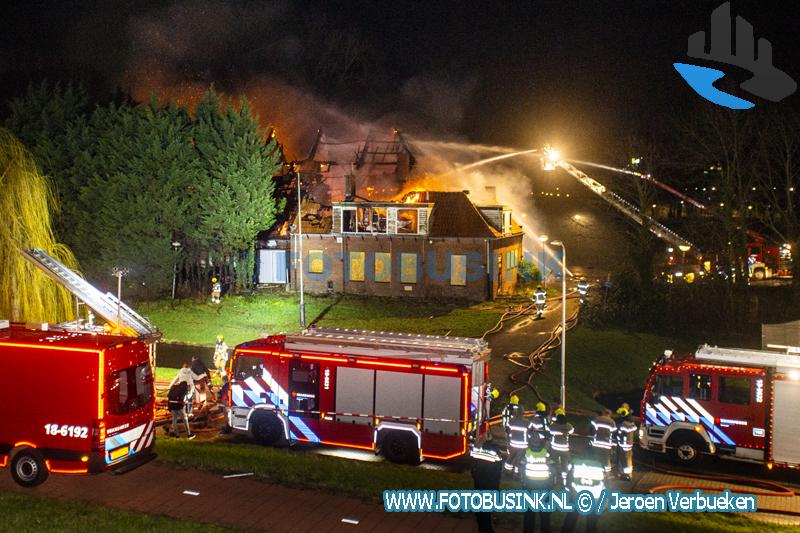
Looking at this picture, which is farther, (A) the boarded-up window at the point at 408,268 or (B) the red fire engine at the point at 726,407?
(A) the boarded-up window at the point at 408,268

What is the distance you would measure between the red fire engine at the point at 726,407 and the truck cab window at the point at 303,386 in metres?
7.84

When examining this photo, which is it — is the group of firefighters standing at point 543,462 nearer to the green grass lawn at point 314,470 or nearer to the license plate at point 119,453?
the green grass lawn at point 314,470

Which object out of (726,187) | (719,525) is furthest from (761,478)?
(726,187)

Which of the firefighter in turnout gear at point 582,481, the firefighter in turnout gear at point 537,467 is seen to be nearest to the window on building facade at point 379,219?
the firefighter in turnout gear at point 537,467

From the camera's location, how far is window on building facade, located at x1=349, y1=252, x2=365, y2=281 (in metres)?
40.4

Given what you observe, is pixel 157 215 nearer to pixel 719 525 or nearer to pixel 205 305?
pixel 205 305

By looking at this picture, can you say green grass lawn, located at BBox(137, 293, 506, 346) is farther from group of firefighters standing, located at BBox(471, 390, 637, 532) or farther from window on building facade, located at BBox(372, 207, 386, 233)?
group of firefighters standing, located at BBox(471, 390, 637, 532)

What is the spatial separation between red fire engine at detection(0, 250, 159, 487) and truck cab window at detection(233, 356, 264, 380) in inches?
138

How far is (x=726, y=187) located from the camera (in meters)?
35.0

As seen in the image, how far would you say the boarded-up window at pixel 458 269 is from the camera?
3856 cm

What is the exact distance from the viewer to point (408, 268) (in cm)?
3962

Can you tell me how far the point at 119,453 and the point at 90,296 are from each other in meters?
10.5

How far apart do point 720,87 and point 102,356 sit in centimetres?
3071

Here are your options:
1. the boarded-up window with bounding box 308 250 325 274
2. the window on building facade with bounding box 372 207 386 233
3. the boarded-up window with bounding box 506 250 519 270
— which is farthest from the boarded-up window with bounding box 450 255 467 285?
the boarded-up window with bounding box 308 250 325 274
